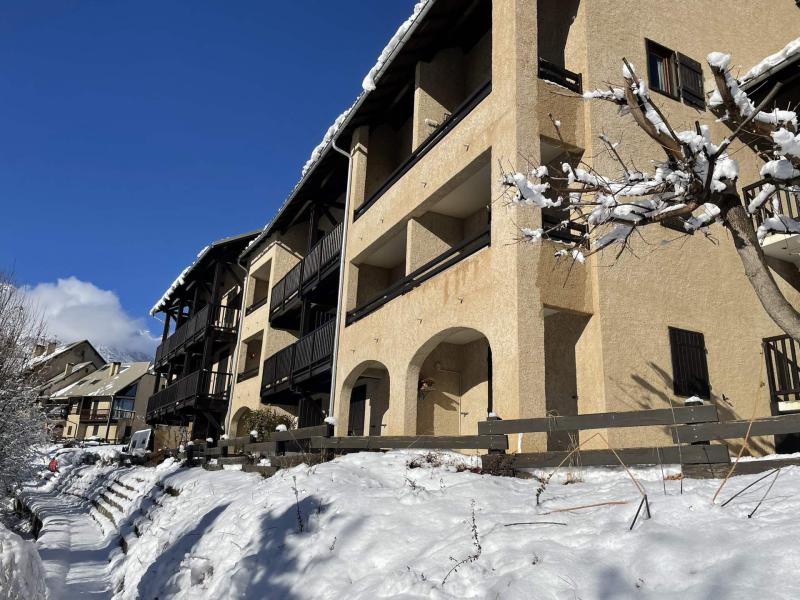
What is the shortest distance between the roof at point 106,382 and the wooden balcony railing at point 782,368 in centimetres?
5852

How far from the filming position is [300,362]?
18516 millimetres

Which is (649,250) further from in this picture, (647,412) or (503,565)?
(503,565)

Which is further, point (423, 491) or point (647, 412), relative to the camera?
point (423, 491)

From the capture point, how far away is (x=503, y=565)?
450cm

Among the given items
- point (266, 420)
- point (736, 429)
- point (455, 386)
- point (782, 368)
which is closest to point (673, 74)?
point (782, 368)

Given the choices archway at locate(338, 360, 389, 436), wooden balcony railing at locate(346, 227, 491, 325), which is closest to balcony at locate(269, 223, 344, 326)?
wooden balcony railing at locate(346, 227, 491, 325)

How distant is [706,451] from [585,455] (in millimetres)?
1430

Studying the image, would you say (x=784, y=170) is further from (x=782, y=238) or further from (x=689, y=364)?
(x=782, y=238)

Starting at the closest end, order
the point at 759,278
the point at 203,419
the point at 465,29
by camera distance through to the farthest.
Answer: the point at 759,278 → the point at 465,29 → the point at 203,419

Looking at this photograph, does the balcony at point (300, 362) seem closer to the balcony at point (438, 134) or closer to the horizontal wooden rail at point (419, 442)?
the balcony at point (438, 134)

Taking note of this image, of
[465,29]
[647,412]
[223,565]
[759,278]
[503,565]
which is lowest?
[223,565]

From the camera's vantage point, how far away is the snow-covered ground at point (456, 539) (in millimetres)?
3834

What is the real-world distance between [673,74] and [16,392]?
63.3 feet

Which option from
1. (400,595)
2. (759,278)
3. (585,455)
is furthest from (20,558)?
(759,278)
